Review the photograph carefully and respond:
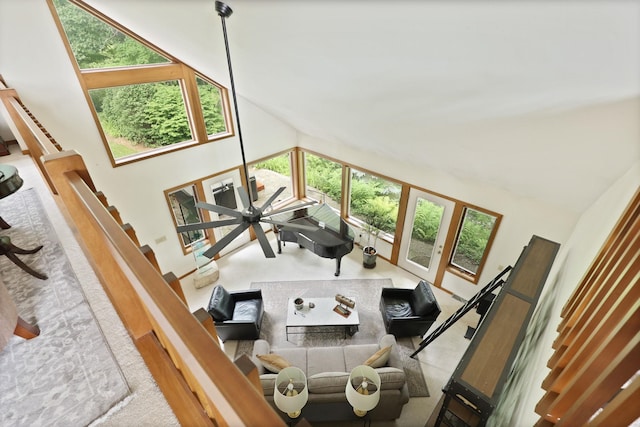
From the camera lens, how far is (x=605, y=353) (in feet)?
3.10

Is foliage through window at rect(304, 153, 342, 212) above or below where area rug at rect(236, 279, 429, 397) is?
above

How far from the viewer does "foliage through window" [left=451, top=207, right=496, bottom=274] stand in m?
5.19

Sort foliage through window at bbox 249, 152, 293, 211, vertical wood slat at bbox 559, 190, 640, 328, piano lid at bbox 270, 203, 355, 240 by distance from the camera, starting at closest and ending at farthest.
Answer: vertical wood slat at bbox 559, 190, 640, 328 < piano lid at bbox 270, 203, 355, 240 < foliage through window at bbox 249, 152, 293, 211

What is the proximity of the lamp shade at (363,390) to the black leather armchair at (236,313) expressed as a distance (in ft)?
7.06

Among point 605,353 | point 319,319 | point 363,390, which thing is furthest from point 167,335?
point 319,319

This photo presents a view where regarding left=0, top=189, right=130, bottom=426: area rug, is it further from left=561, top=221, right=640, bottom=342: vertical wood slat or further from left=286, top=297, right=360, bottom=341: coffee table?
left=286, top=297, right=360, bottom=341: coffee table

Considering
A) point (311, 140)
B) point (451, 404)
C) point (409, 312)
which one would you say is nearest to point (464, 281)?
point (409, 312)

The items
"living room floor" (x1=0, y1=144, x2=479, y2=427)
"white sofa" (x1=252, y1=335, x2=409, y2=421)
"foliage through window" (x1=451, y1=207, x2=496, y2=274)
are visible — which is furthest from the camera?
"foliage through window" (x1=451, y1=207, x2=496, y2=274)

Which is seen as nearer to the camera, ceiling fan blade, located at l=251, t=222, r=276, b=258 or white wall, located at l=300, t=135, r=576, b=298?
ceiling fan blade, located at l=251, t=222, r=276, b=258

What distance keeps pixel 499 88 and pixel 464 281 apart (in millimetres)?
4671

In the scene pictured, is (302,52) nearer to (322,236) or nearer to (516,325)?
(516,325)

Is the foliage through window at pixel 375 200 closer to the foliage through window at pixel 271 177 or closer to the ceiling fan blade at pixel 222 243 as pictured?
the foliage through window at pixel 271 177

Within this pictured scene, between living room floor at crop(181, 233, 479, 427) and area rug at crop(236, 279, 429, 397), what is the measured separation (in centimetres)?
15

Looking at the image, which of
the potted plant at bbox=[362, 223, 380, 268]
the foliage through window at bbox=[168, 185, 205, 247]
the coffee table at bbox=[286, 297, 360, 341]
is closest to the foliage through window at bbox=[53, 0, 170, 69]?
the foliage through window at bbox=[168, 185, 205, 247]
